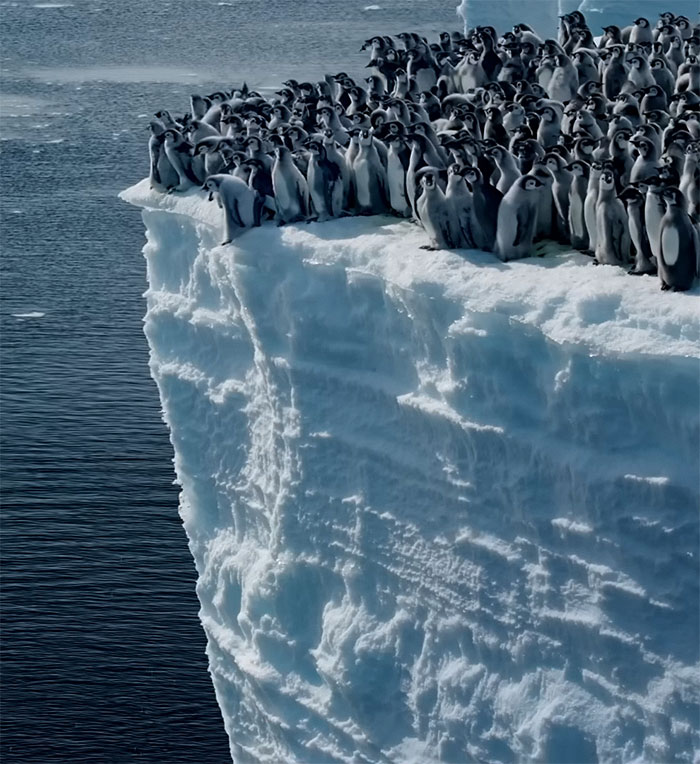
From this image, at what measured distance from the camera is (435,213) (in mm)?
11328

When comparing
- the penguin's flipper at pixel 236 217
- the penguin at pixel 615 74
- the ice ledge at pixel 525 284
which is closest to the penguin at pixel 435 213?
the ice ledge at pixel 525 284

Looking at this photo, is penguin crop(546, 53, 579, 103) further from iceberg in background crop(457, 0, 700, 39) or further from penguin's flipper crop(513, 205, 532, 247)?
iceberg in background crop(457, 0, 700, 39)

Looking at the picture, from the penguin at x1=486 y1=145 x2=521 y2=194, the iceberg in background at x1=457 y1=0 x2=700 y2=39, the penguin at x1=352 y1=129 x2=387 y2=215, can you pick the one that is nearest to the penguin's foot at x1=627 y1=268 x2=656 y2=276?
the penguin at x1=486 y1=145 x2=521 y2=194

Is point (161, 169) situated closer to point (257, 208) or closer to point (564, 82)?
point (257, 208)

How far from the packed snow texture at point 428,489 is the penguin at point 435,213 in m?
0.20

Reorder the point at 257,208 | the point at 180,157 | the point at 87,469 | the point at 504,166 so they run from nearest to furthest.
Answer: the point at 504,166, the point at 257,208, the point at 180,157, the point at 87,469

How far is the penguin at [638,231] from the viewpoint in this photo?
10.2m

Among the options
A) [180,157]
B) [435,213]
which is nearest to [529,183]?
[435,213]

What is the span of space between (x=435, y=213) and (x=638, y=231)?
171cm

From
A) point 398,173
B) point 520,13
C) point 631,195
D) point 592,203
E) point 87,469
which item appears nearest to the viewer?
point 631,195

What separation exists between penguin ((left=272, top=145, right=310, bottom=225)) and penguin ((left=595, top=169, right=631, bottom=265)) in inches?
120

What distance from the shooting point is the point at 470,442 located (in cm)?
1070

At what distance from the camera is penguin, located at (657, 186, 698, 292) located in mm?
9594

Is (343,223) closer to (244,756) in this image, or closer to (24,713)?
(244,756)
